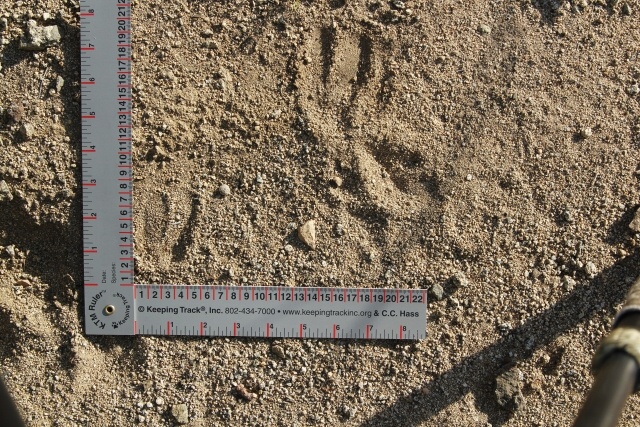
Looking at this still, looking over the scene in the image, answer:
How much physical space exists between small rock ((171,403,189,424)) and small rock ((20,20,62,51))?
2115mm

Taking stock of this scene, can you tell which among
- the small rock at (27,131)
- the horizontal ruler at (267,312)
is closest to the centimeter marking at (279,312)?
the horizontal ruler at (267,312)

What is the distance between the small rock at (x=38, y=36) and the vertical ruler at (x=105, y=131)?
168mm

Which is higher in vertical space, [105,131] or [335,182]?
[105,131]

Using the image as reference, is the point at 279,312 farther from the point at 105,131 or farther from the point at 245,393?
the point at 105,131

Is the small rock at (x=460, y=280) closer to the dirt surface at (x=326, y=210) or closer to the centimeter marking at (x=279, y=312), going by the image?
the dirt surface at (x=326, y=210)

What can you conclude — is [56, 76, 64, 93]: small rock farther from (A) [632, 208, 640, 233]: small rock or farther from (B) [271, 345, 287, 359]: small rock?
(A) [632, 208, 640, 233]: small rock

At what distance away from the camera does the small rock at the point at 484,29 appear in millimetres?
2895

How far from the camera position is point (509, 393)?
110 inches

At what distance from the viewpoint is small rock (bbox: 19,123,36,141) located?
9.32 feet

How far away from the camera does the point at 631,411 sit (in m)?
2.83

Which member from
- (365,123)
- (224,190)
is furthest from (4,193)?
(365,123)

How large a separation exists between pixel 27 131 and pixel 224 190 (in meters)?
1.13

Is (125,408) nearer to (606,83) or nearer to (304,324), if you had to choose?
(304,324)

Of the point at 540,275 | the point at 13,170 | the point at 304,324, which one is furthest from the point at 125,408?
the point at 540,275
